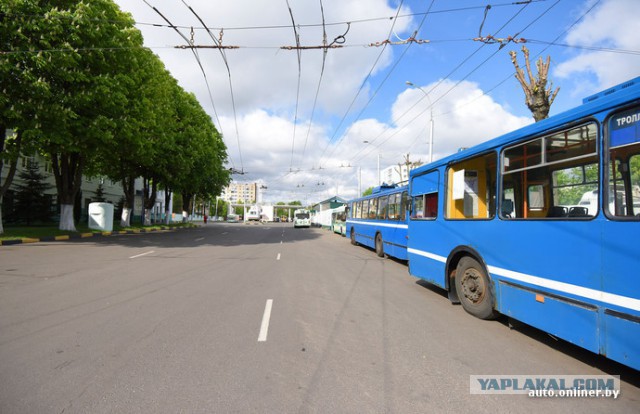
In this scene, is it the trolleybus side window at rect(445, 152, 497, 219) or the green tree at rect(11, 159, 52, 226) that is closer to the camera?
the trolleybus side window at rect(445, 152, 497, 219)

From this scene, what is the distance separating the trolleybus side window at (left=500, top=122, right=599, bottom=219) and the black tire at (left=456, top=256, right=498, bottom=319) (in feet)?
3.56

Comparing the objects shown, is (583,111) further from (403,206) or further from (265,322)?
(403,206)

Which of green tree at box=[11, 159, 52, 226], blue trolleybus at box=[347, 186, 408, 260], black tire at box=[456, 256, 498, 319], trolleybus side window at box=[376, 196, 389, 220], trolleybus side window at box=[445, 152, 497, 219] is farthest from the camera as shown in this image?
green tree at box=[11, 159, 52, 226]

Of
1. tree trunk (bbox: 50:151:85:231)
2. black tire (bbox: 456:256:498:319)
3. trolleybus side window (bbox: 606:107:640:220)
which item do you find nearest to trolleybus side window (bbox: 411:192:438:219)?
black tire (bbox: 456:256:498:319)

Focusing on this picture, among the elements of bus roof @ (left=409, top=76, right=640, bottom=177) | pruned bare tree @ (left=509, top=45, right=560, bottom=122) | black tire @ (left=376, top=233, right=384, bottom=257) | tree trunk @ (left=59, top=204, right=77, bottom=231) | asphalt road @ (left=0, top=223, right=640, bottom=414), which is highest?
pruned bare tree @ (left=509, top=45, right=560, bottom=122)

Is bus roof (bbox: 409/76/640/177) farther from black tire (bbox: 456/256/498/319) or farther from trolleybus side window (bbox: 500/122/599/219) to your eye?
black tire (bbox: 456/256/498/319)

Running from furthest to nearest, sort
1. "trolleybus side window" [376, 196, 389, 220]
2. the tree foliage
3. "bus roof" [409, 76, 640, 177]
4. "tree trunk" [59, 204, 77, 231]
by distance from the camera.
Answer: "tree trunk" [59, 204, 77, 231]
"trolleybus side window" [376, 196, 389, 220]
the tree foliage
"bus roof" [409, 76, 640, 177]

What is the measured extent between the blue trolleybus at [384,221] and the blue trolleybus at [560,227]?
223 inches

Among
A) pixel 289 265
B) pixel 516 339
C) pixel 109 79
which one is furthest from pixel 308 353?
pixel 109 79

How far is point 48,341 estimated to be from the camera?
4.22 meters

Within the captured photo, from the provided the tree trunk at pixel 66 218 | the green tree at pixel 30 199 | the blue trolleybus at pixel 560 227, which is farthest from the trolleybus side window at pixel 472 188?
the green tree at pixel 30 199

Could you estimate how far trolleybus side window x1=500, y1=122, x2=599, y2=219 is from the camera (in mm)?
3764

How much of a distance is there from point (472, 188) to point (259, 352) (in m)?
4.32

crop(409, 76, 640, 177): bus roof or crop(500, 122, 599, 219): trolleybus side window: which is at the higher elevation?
crop(409, 76, 640, 177): bus roof
